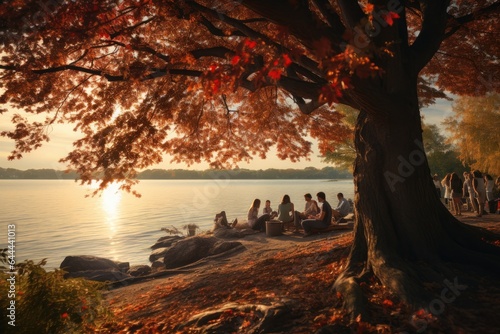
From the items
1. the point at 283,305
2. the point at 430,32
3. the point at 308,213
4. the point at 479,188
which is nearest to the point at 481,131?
the point at 479,188

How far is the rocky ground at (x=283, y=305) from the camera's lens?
4219 mm

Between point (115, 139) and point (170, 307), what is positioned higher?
point (115, 139)

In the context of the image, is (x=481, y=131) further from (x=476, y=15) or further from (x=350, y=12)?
(x=350, y=12)

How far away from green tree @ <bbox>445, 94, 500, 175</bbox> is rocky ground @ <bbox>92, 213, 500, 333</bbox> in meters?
24.1

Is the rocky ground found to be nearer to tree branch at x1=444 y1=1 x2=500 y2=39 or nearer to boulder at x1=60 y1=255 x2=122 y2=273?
tree branch at x1=444 y1=1 x2=500 y2=39

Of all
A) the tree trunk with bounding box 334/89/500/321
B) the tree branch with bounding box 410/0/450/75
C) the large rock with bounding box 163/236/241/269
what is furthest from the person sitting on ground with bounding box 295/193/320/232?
the tree branch with bounding box 410/0/450/75

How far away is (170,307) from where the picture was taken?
22.1 feet

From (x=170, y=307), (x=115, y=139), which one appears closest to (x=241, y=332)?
(x=170, y=307)

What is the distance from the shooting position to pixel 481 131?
28.4 meters

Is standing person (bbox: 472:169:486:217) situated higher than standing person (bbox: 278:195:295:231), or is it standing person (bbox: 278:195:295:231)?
standing person (bbox: 472:169:486:217)

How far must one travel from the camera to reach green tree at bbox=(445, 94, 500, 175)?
27.8 metres

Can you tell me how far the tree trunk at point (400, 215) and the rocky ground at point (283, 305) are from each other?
462mm

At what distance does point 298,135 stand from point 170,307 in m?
8.90

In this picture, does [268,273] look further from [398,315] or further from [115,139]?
[115,139]
